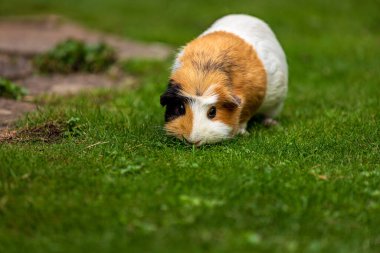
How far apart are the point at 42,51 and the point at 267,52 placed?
468cm

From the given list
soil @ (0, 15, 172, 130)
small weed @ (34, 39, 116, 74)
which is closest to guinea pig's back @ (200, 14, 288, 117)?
soil @ (0, 15, 172, 130)

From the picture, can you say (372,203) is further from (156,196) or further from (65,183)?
(65,183)

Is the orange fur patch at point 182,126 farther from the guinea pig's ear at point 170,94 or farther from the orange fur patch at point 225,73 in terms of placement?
the guinea pig's ear at point 170,94

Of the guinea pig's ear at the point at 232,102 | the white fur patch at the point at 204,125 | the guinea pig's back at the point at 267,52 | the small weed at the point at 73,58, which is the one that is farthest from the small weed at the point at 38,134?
the small weed at the point at 73,58

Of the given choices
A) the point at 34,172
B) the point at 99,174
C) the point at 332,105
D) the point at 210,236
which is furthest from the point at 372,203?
the point at 332,105

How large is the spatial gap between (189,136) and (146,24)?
27.3 ft

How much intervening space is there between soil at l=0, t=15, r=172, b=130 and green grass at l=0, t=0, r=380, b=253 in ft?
1.94

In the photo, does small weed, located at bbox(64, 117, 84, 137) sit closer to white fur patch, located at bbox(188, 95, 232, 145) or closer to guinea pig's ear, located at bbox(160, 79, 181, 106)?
guinea pig's ear, located at bbox(160, 79, 181, 106)

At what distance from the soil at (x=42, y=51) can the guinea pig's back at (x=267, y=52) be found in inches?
87.9

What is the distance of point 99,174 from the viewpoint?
3982 millimetres

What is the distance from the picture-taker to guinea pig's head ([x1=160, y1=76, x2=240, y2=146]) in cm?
465

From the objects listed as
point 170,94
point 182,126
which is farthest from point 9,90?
point 182,126

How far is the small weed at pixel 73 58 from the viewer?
8250mm

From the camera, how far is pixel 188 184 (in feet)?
12.6
